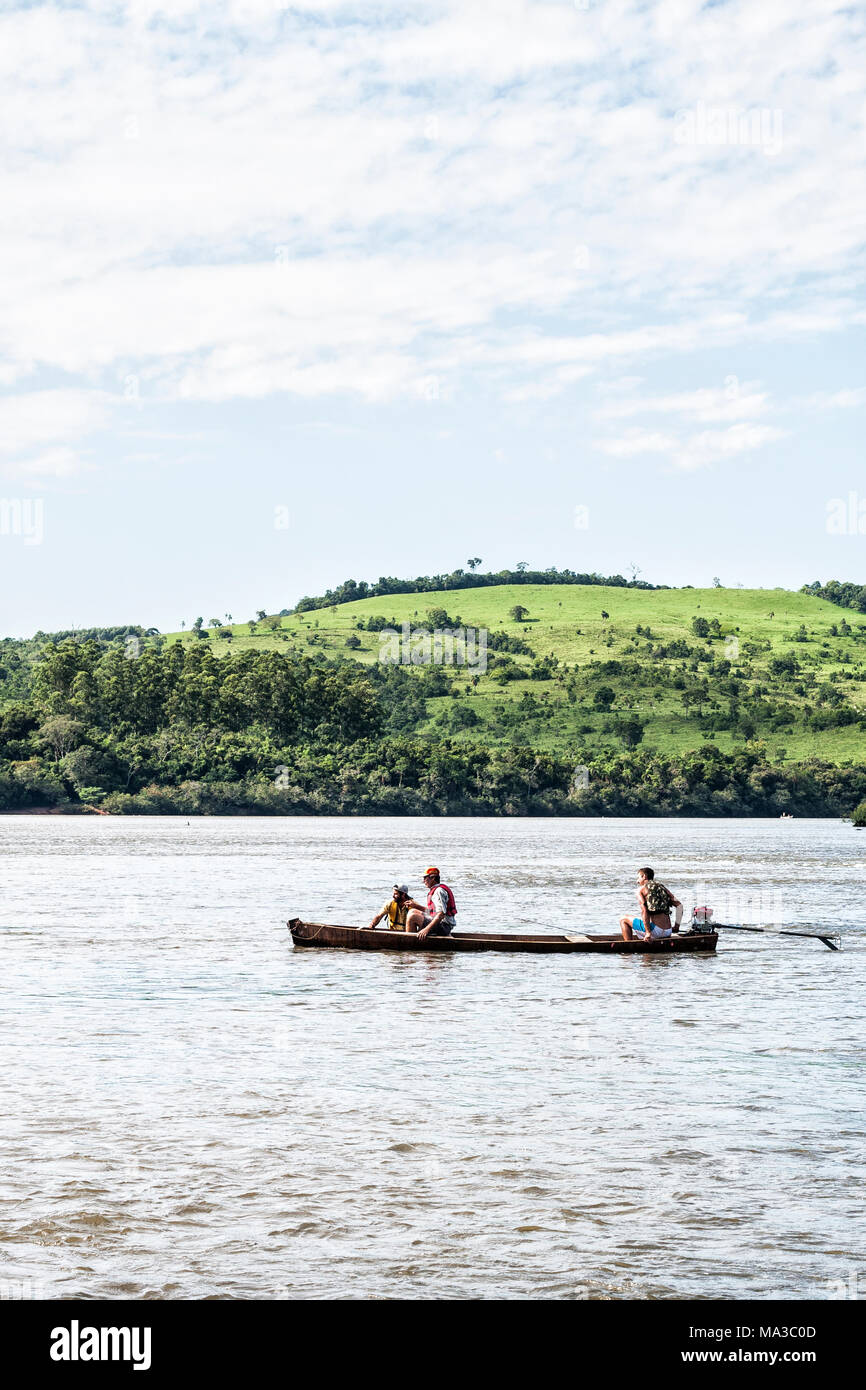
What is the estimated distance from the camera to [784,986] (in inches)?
1145

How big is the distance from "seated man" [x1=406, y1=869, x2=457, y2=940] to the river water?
0.88 m

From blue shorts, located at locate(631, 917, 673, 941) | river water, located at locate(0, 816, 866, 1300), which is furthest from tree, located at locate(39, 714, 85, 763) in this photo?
blue shorts, located at locate(631, 917, 673, 941)

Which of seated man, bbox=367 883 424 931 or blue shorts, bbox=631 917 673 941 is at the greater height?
seated man, bbox=367 883 424 931

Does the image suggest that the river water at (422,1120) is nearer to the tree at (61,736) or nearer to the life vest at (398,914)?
the life vest at (398,914)

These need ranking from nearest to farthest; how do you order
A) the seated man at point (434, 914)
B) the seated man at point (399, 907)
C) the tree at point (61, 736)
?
the seated man at point (434, 914), the seated man at point (399, 907), the tree at point (61, 736)

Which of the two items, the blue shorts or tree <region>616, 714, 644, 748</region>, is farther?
tree <region>616, 714, 644, 748</region>

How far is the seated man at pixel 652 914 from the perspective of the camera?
32.8m

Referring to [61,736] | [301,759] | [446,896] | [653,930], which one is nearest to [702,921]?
[653,930]

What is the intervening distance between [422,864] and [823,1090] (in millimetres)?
54905

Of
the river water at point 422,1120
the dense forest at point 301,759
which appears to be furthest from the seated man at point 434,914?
the dense forest at point 301,759

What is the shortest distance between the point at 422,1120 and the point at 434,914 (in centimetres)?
1542

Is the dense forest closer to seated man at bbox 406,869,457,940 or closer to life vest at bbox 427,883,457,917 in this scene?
seated man at bbox 406,869,457,940

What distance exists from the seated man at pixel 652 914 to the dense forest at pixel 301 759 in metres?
123

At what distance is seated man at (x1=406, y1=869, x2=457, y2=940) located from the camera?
31.2m
